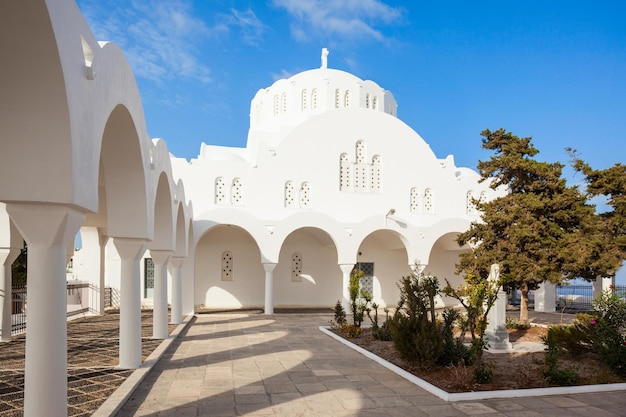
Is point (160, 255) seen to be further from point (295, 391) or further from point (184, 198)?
point (295, 391)

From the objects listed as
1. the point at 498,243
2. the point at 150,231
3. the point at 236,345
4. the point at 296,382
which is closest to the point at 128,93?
the point at 150,231

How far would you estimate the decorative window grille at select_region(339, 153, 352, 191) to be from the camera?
67.8 ft

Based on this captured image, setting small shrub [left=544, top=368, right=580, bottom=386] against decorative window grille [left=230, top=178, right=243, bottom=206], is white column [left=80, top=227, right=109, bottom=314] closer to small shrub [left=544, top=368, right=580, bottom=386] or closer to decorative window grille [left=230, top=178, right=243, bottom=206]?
decorative window grille [left=230, top=178, right=243, bottom=206]

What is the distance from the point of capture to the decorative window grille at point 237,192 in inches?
767

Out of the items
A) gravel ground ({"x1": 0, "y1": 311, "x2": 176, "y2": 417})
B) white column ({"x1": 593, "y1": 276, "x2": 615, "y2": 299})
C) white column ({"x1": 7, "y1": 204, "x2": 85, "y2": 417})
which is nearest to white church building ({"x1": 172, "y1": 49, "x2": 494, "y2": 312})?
white column ({"x1": 593, "y1": 276, "x2": 615, "y2": 299})

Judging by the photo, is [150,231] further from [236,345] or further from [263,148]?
[263,148]

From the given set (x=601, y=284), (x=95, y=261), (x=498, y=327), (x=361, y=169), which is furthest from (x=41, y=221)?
(x=601, y=284)

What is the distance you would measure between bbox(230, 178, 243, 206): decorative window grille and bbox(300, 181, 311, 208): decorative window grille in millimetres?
2478

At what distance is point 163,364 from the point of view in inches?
358

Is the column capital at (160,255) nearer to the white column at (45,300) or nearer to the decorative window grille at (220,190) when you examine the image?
the white column at (45,300)

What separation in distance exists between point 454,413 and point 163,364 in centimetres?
545

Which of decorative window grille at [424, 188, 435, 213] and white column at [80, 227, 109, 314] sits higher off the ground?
decorative window grille at [424, 188, 435, 213]

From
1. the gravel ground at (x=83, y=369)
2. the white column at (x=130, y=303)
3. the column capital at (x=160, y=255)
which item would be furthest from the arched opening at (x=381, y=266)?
the white column at (x=130, y=303)

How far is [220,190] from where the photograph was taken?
19406 mm
